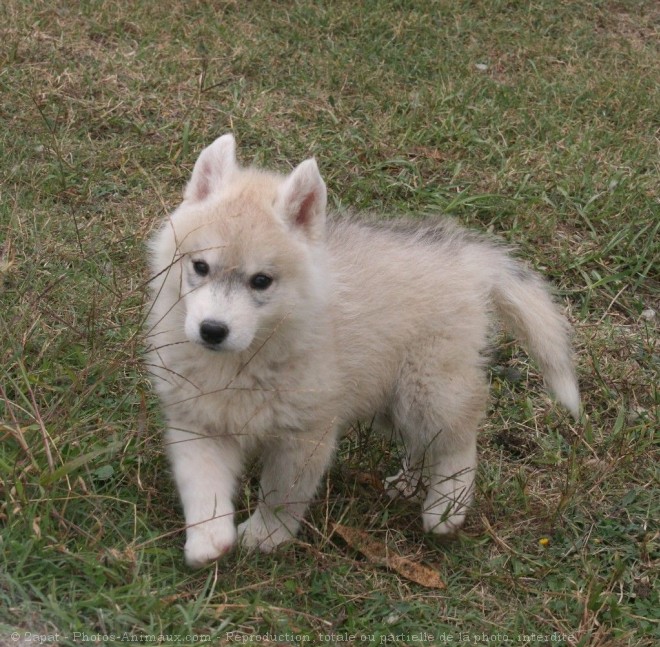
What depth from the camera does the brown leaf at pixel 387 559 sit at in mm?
3746

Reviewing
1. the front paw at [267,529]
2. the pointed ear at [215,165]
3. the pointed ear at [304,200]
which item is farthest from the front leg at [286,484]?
the pointed ear at [215,165]

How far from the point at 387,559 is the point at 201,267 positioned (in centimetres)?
127

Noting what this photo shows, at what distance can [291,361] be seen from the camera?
3.62 metres

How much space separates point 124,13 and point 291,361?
13.7 ft

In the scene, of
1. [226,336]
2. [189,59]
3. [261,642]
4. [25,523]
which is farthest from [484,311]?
[189,59]

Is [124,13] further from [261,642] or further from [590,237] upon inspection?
[261,642]

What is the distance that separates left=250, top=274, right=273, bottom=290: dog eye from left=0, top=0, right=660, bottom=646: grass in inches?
26.3

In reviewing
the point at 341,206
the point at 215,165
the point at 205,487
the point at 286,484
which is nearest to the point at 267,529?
the point at 286,484

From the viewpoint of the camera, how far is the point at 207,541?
3318 mm

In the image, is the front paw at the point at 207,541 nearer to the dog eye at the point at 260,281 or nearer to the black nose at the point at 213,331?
the black nose at the point at 213,331

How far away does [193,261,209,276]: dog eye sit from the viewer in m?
3.42

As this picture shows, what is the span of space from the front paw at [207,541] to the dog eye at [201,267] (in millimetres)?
820

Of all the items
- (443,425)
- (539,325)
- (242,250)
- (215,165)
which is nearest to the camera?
(242,250)

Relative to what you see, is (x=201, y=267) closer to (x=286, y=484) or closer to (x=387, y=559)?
(x=286, y=484)
